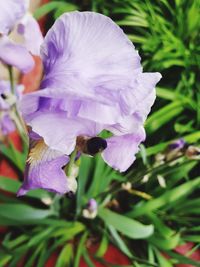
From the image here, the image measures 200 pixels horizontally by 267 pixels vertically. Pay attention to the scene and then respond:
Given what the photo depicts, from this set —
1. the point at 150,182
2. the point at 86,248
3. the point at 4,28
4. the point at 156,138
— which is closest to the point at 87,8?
the point at 156,138

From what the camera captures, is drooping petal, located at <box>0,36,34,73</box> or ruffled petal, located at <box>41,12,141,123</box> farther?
drooping petal, located at <box>0,36,34,73</box>

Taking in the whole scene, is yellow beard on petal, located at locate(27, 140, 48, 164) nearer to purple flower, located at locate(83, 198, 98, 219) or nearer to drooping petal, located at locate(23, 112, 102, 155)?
drooping petal, located at locate(23, 112, 102, 155)

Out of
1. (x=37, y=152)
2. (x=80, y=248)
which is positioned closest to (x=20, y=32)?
(x=37, y=152)

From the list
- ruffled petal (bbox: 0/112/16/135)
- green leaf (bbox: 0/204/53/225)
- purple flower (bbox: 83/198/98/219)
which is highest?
ruffled petal (bbox: 0/112/16/135)

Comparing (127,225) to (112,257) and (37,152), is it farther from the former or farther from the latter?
(37,152)

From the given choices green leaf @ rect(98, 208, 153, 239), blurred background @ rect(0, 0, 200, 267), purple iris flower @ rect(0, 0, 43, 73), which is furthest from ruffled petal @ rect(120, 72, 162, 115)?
green leaf @ rect(98, 208, 153, 239)

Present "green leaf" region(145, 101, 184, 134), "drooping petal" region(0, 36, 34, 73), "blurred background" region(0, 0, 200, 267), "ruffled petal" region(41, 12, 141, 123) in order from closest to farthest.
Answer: "ruffled petal" region(41, 12, 141, 123), "drooping petal" region(0, 36, 34, 73), "blurred background" region(0, 0, 200, 267), "green leaf" region(145, 101, 184, 134)

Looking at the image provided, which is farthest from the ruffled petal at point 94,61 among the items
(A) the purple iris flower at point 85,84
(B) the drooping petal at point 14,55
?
(B) the drooping petal at point 14,55
